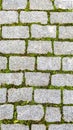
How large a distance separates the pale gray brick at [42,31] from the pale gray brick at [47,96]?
2.23 feet

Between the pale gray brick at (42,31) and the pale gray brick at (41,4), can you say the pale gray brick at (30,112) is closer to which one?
the pale gray brick at (42,31)

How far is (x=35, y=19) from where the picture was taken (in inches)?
175

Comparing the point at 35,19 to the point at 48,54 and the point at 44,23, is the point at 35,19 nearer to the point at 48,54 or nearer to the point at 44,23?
the point at 44,23

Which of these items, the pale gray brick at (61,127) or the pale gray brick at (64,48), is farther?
the pale gray brick at (64,48)

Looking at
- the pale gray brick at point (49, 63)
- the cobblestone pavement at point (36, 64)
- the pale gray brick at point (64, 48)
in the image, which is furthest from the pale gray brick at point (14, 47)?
the pale gray brick at point (64, 48)

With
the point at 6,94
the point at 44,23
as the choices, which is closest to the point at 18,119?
the point at 6,94

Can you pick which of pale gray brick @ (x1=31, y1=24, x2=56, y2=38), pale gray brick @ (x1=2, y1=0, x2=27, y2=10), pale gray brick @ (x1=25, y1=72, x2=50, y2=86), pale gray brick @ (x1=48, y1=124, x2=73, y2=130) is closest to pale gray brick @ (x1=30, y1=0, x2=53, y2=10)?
→ pale gray brick @ (x1=2, y1=0, x2=27, y2=10)

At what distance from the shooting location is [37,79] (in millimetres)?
4340

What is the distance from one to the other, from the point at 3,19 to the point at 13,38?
275mm

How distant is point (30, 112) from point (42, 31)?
1.01 metres

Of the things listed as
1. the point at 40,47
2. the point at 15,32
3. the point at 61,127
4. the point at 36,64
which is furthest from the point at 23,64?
the point at 61,127

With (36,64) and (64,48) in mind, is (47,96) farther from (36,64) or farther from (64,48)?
(64,48)

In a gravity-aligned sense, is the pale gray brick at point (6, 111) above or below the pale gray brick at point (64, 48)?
below

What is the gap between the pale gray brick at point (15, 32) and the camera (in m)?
4.42
